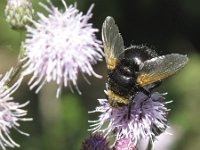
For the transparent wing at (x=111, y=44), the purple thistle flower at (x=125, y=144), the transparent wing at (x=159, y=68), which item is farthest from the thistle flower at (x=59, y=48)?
the purple thistle flower at (x=125, y=144)

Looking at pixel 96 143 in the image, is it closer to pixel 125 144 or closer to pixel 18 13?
pixel 125 144

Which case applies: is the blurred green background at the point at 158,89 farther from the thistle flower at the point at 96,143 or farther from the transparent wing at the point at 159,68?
the transparent wing at the point at 159,68

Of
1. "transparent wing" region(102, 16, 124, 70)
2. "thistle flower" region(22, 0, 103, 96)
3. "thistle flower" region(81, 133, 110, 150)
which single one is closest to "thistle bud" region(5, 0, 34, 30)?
"thistle flower" region(22, 0, 103, 96)

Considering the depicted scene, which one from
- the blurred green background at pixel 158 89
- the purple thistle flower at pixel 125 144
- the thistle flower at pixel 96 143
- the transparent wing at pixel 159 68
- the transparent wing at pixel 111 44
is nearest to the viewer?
the transparent wing at pixel 159 68

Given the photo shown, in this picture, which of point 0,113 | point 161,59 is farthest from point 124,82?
point 0,113

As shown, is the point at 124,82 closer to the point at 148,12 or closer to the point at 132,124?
the point at 132,124

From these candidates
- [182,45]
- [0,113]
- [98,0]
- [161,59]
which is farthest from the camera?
[182,45]
